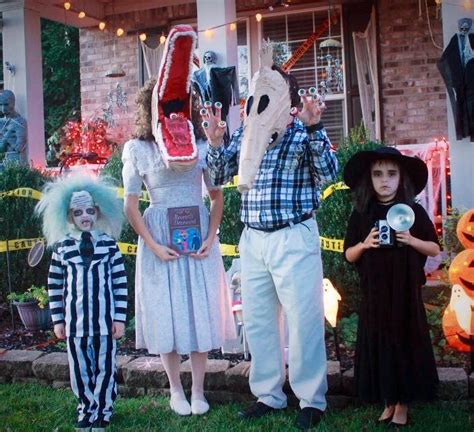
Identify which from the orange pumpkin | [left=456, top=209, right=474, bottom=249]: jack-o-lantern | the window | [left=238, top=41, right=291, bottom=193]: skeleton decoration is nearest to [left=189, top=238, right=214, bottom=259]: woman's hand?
[left=238, top=41, right=291, bottom=193]: skeleton decoration

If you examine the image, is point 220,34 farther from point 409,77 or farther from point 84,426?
point 84,426

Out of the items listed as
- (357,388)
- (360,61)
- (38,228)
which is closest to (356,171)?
(357,388)

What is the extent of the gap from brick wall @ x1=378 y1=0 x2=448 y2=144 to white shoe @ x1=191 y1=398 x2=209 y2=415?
5.53 m

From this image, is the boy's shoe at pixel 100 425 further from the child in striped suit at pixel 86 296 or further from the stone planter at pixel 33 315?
the stone planter at pixel 33 315

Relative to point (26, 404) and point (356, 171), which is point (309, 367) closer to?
point (356, 171)

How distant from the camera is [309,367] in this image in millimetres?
3527

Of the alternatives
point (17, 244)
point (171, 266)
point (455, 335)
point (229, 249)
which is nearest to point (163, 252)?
point (171, 266)

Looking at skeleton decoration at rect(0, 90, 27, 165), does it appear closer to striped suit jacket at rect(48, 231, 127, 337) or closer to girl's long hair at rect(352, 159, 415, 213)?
striped suit jacket at rect(48, 231, 127, 337)

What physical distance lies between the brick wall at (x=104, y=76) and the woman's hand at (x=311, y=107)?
6.77 m

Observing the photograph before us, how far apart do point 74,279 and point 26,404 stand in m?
1.07

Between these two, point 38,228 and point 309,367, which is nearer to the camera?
point 309,367

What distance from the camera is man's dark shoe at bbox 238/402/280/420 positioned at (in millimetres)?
3664

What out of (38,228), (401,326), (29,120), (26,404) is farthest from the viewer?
(29,120)

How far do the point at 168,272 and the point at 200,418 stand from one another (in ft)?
2.56
